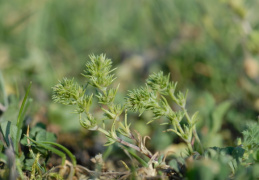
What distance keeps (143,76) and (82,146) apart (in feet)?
3.59

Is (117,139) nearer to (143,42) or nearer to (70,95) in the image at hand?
(70,95)

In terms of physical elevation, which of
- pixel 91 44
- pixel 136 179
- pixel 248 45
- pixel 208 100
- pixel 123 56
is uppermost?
pixel 91 44

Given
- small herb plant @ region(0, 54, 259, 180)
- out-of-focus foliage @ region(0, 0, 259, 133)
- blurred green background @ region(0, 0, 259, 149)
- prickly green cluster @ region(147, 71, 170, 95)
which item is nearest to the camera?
small herb plant @ region(0, 54, 259, 180)

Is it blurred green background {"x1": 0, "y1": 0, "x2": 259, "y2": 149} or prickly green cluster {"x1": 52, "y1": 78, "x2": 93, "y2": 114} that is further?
blurred green background {"x1": 0, "y1": 0, "x2": 259, "y2": 149}

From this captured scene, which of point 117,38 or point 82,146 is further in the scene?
point 117,38

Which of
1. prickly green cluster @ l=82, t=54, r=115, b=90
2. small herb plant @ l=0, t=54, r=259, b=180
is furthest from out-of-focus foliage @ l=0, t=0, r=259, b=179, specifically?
prickly green cluster @ l=82, t=54, r=115, b=90

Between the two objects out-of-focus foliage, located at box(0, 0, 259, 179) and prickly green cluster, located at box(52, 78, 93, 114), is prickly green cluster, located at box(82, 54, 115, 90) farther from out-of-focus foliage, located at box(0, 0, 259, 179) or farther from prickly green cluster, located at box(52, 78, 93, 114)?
out-of-focus foliage, located at box(0, 0, 259, 179)

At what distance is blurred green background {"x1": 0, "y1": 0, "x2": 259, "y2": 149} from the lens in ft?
6.84

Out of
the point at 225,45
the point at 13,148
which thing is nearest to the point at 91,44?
the point at 225,45

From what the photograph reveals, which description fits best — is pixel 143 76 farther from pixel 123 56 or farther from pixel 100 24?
pixel 100 24

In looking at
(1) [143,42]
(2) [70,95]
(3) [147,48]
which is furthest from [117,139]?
(1) [143,42]

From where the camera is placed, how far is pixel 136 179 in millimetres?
1046

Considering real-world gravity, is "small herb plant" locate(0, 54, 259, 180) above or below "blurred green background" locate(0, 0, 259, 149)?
below

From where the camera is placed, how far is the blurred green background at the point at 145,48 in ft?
6.84
